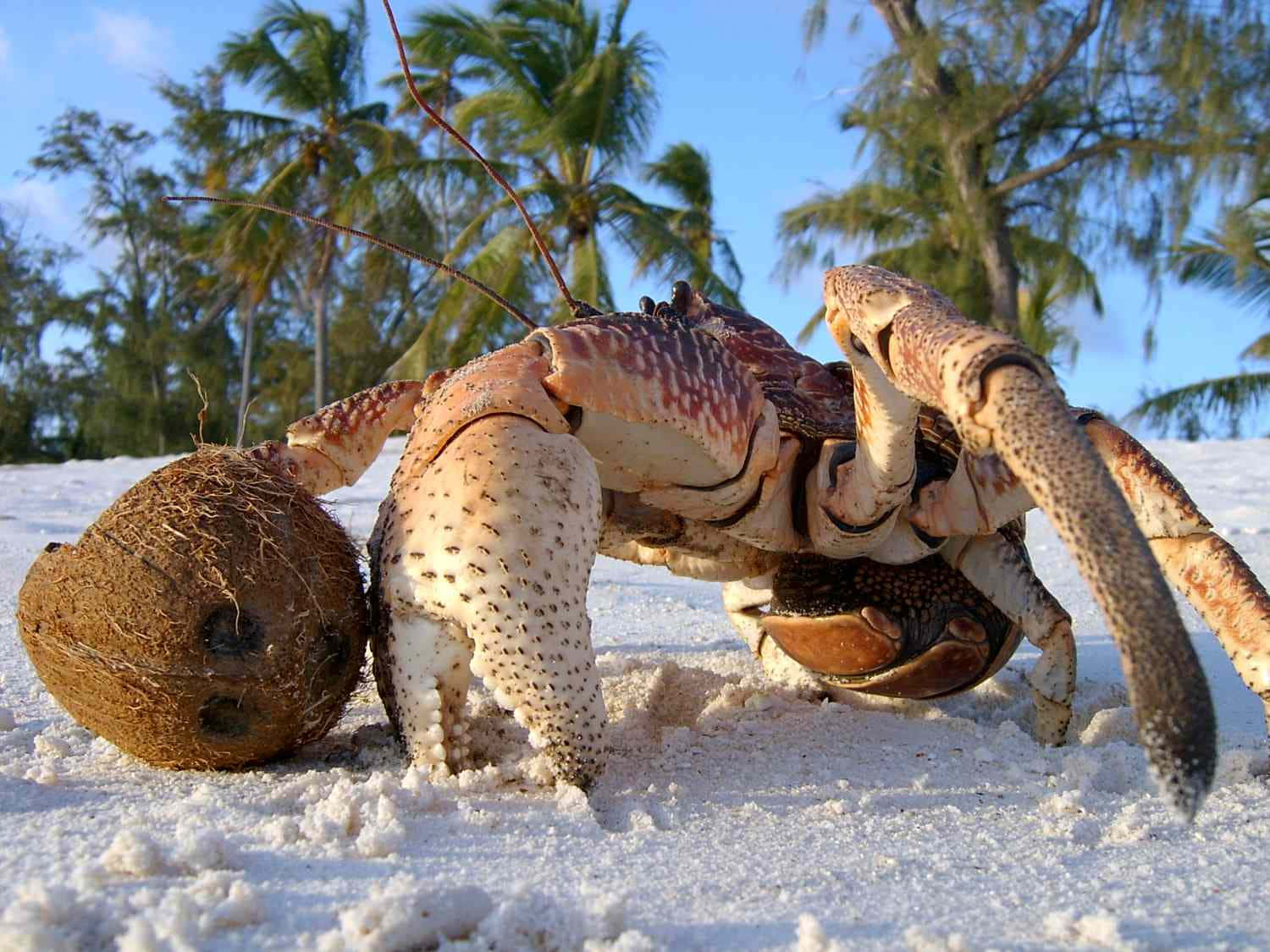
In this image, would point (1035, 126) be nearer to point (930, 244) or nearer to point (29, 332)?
point (930, 244)

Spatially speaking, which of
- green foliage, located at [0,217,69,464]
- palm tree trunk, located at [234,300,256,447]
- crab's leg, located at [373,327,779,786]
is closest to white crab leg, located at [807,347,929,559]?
crab's leg, located at [373,327,779,786]

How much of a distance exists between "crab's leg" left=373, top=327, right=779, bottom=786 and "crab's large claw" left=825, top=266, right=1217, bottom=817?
0.56 meters

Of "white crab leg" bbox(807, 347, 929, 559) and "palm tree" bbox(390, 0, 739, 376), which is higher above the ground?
"palm tree" bbox(390, 0, 739, 376)

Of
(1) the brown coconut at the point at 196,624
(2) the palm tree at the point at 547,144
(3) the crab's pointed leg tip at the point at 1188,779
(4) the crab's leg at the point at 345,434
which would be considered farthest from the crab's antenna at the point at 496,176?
(2) the palm tree at the point at 547,144

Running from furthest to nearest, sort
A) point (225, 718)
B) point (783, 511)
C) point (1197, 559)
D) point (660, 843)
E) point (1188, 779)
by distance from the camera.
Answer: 1. point (783, 511)
2. point (1197, 559)
3. point (225, 718)
4. point (660, 843)
5. point (1188, 779)

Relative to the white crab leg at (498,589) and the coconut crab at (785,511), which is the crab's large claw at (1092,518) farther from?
the white crab leg at (498,589)

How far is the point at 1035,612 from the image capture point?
2475 millimetres

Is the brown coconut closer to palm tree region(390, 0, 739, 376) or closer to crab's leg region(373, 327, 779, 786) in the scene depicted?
crab's leg region(373, 327, 779, 786)

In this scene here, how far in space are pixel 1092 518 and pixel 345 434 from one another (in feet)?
5.46

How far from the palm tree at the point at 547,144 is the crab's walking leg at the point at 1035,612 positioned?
1363 cm

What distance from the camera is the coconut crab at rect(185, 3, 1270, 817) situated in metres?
1.27

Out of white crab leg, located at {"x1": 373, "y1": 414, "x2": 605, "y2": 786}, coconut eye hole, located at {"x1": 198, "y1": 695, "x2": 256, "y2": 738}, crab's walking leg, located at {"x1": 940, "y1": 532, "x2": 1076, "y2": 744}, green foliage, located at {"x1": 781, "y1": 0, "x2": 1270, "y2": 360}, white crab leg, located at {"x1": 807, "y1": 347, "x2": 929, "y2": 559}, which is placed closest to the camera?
white crab leg, located at {"x1": 373, "y1": 414, "x2": 605, "y2": 786}

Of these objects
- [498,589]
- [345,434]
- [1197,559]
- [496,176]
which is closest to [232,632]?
[498,589]

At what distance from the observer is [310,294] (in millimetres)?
25594
